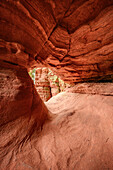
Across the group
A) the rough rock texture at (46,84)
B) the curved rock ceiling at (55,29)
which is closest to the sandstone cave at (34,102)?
the curved rock ceiling at (55,29)

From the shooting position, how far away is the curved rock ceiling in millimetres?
1610

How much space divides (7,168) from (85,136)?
177 cm

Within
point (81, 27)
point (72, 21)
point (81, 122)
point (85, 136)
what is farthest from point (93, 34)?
point (85, 136)

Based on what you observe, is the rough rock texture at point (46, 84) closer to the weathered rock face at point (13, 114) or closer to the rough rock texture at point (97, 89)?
the rough rock texture at point (97, 89)

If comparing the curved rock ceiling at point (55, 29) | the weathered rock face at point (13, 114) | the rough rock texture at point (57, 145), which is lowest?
the rough rock texture at point (57, 145)

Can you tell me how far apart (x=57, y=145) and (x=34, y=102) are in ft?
4.68

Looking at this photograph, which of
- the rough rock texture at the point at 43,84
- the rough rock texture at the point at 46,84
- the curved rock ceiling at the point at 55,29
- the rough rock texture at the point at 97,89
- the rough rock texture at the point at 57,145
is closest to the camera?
the rough rock texture at the point at 57,145

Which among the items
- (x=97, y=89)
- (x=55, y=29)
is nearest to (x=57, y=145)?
(x=97, y=89)

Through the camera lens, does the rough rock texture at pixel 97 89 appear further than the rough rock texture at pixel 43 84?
No

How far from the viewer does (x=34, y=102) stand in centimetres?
229

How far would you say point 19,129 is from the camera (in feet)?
5.06

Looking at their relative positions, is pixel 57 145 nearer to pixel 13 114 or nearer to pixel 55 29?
pixel 13 114

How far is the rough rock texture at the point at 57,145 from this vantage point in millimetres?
1151

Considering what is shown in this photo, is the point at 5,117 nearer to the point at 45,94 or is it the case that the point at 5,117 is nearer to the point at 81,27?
the point at 81,27
